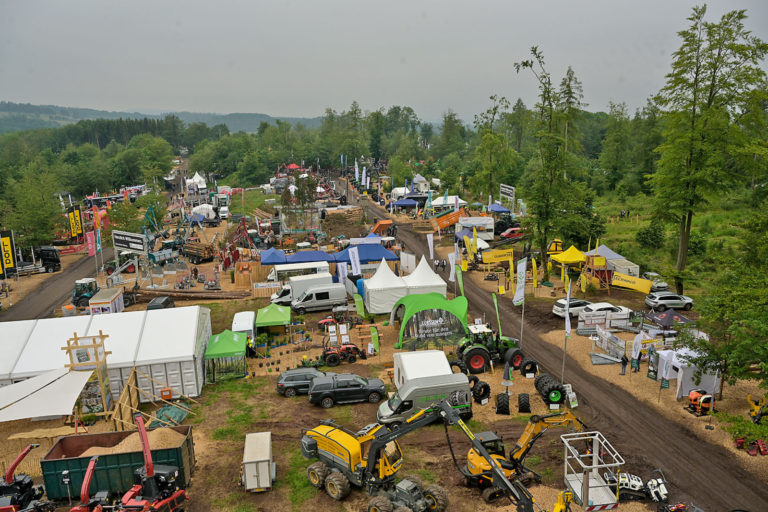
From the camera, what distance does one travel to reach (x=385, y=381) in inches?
738

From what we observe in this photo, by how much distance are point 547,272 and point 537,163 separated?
34401mm

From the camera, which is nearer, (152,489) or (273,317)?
(152,489)

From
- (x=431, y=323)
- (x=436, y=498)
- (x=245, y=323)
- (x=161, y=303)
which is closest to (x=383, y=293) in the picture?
(x=431, y=323)

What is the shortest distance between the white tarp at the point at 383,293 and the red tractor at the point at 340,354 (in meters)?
4.62

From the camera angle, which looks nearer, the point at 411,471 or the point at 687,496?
the point at 687,496

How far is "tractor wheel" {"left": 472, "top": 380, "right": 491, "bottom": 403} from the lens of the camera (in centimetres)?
1697

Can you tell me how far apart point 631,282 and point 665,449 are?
49.4 feet

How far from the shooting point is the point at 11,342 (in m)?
17.9

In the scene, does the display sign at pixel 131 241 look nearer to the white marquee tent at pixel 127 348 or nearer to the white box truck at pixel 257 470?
the white marquee tent at pixel 127 348

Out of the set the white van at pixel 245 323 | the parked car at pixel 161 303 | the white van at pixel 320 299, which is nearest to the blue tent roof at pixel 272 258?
the white van at pixel 320 299

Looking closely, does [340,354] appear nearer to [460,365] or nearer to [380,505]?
[460,365]

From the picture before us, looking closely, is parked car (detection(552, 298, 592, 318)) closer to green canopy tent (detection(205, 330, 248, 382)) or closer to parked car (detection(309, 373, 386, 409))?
parked car (detection(309, 373, 386, 409))

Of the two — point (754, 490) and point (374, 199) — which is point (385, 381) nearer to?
point (754, 490)

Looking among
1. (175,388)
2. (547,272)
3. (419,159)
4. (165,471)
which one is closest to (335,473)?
(165,471)
